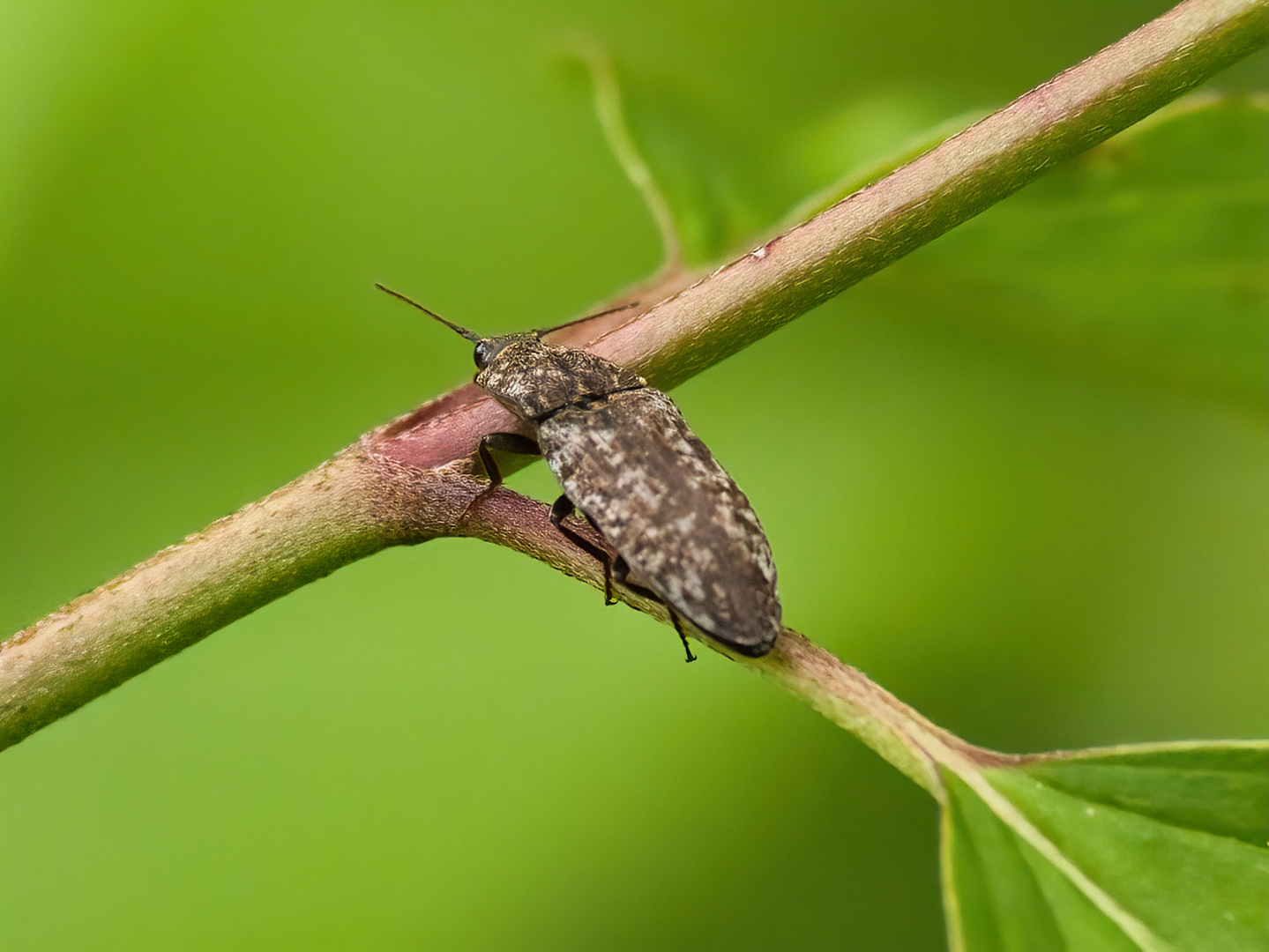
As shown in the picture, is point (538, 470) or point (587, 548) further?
point (538, 470)

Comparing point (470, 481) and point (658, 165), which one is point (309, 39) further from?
point (470, 481)

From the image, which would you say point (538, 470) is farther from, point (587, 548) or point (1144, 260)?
point (1144, 260)

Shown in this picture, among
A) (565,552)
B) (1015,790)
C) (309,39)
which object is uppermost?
(309,39)

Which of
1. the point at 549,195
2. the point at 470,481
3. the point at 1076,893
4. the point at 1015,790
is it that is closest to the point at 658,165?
the point at 549,195

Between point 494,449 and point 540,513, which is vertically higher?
point 494,449

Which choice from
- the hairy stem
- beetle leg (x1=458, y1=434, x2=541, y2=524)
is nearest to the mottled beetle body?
beetle leg (x1=458, y1=434, x2=541, y2=524)

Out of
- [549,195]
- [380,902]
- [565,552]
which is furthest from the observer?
[549,195]

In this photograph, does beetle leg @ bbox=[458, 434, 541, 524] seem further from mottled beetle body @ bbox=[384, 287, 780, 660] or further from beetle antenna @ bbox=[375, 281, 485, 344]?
beetle antenna @ bbox=[375, 281, 485, 344]

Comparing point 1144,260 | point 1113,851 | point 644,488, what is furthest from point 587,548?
point 1144,260
